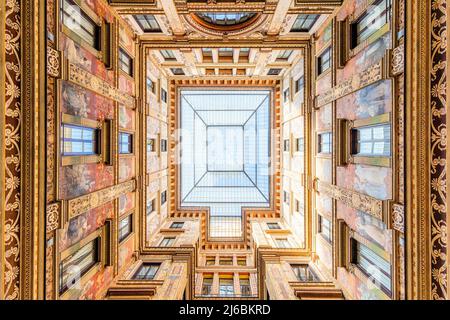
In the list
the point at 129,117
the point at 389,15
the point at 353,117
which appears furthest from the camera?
the point at 129,117

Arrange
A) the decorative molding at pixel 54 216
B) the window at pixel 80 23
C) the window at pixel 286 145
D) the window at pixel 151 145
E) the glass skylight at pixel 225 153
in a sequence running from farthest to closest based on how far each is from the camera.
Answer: the glass skylight at pixel 225 153 < the window at pixel 286 145 < the window at pixel 151 145 < the window at pixel 80 23 < the decorative molding at pixel 54 216

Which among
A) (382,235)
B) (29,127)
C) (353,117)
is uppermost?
(353,117)

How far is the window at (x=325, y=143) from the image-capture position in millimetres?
17078

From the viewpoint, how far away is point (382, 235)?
11.5 meters

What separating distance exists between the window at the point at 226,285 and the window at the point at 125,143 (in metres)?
14.3

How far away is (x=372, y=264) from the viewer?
1263cm

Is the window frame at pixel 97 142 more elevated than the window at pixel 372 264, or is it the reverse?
the window frame at pixel 97 142

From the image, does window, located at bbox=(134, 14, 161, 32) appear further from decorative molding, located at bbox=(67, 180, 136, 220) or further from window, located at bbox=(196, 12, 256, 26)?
decorative molding, located at bbox=(67, 180, 136, 220)

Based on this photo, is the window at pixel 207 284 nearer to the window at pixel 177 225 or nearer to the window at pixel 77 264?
the window at pixel 177 225

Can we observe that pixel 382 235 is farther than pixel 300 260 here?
No

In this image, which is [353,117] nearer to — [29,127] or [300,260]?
[300,260]

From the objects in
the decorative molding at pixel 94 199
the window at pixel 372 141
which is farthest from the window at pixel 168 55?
the window at pixel 372 141

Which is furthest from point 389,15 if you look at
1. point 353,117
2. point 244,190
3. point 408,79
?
point 244,190
